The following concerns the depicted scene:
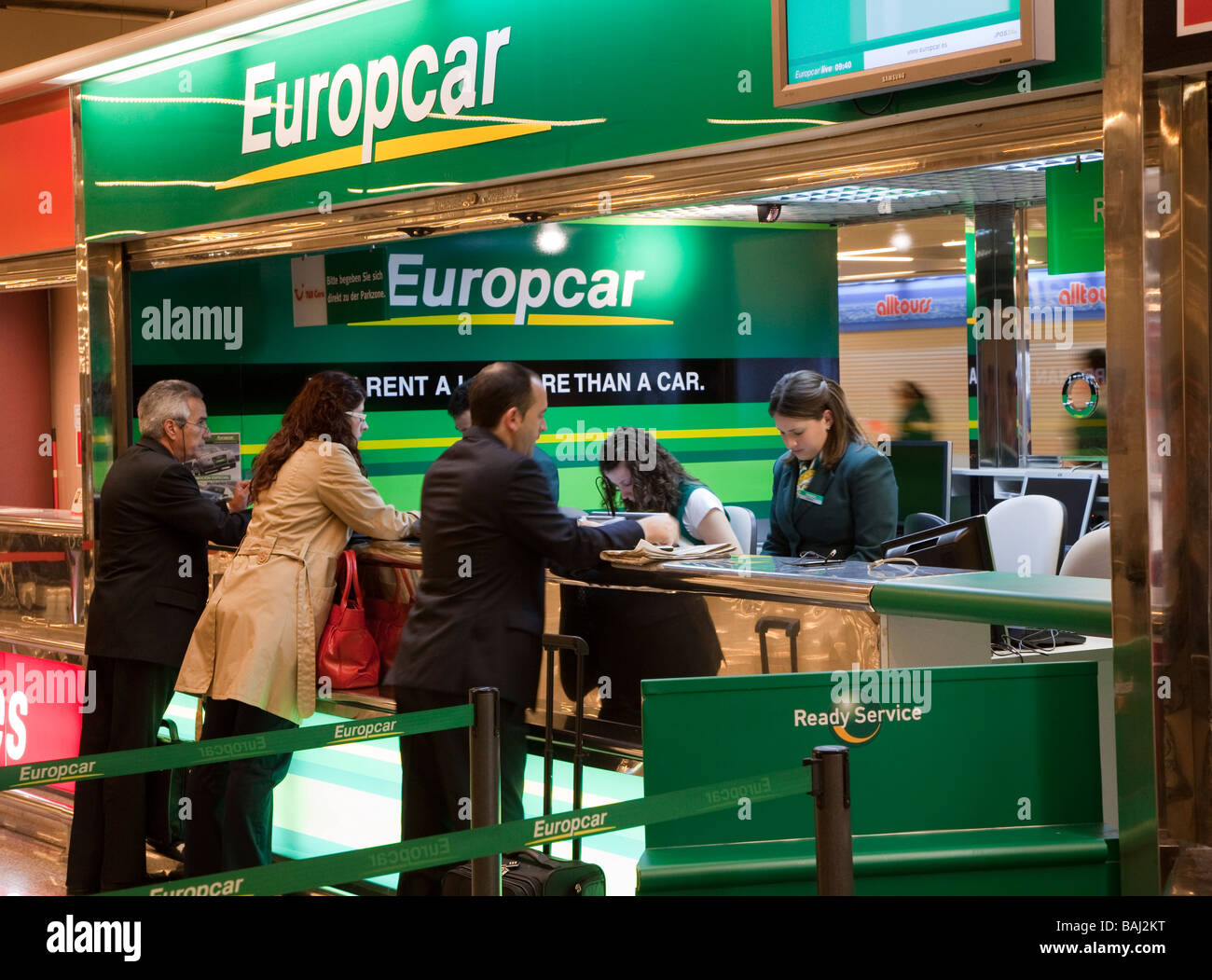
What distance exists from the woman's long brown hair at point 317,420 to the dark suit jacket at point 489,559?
2.38 ft

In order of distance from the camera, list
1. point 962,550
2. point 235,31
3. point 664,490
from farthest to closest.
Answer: point 664,490, point 235,31, point 962,550

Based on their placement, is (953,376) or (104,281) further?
(953,376)

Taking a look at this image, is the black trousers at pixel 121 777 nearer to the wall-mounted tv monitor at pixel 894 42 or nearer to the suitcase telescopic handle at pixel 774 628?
the suitcase telescopic handle at pixel 774 628

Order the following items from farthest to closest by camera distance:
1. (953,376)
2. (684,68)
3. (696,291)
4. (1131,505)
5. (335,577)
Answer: (953,376)
(696,291)
(335,577)
(684,68)
(1131,505)

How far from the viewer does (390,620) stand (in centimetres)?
451

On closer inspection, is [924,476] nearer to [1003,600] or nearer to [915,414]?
[915,414]

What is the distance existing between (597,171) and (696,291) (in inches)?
153

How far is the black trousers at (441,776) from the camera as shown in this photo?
12.2ft

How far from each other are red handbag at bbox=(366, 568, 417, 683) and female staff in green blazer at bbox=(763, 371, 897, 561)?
1.34 metres

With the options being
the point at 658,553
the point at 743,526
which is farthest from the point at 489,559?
the point at 743,526

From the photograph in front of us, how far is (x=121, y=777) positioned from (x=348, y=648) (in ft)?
3.32
